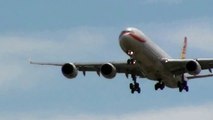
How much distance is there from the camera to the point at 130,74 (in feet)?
278

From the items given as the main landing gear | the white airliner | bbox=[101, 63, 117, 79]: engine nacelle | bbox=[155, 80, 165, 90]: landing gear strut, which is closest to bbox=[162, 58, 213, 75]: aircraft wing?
the white airliner

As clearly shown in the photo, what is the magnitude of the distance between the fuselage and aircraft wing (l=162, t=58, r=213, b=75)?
1.50 ft

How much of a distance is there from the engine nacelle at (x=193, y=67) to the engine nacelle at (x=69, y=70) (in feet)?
34.4

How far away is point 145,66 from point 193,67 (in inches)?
179

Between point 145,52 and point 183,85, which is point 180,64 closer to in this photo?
point 183,85

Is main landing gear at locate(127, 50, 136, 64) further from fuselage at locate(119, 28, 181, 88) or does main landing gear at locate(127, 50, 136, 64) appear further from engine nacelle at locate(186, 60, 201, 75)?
engine nacelle at locate(186, 60, 201, 75)

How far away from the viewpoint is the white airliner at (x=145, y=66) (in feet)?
255

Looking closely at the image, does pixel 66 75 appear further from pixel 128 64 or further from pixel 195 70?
pixel 195 70

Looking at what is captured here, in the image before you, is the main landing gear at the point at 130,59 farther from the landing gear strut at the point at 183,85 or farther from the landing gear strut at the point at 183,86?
the landing gear strut at the point at 183,86

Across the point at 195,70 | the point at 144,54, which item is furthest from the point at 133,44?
the point at 195,70

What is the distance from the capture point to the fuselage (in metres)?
77.6

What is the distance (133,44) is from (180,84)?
865 centimetres

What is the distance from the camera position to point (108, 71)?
81.5m

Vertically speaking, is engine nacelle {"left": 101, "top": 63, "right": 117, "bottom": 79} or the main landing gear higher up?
the main landing gear
